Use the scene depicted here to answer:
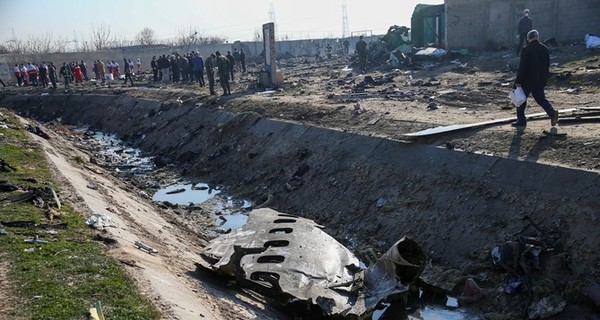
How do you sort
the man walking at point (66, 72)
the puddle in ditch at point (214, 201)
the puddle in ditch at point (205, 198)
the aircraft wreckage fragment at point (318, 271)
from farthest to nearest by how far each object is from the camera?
the man walking at point (66, 72) < the puddle in ditch at point (214, 201) < the puddle in ditch at point (205, 198) < the aircraft wreckage fragment at point (318, 271)

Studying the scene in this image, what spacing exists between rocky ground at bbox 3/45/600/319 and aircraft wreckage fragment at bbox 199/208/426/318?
496 mm

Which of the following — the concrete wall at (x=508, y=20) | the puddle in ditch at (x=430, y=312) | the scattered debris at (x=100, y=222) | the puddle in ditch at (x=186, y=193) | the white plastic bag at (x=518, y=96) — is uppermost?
the concrete wall at (x=508, y=20)

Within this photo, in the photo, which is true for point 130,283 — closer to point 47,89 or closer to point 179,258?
point 179,258

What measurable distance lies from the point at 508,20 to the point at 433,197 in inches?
767

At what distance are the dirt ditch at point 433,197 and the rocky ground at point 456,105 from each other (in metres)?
0.11

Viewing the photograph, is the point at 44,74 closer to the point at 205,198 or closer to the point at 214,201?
the point at 205,198

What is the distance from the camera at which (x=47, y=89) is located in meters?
34.7

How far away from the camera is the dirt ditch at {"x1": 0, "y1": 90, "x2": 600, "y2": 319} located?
254 inches

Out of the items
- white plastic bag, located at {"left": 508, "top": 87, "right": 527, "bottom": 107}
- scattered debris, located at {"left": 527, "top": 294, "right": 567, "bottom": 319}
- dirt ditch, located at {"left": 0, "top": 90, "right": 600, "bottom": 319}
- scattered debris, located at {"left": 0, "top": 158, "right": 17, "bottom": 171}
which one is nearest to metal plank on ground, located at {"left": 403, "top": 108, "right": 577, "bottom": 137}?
dirt ditch, located at {"left": 0, "top": 90, "right": 600, "bottom": 319}

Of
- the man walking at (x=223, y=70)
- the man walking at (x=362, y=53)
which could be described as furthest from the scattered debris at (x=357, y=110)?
the man walking at (x=362, y=53)

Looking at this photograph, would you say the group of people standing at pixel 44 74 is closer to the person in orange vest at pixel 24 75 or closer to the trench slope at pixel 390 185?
the person in orange vest at pixel 24 75

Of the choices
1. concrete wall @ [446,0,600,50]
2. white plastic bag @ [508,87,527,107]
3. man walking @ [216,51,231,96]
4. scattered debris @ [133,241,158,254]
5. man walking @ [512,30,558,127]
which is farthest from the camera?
concrete wall @ [446,0,600,50]

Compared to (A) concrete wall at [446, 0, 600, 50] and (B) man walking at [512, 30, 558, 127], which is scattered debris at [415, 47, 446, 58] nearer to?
(A) concrete wall at [446, 0, 600, 50]

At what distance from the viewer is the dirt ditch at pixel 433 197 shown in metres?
6.45
